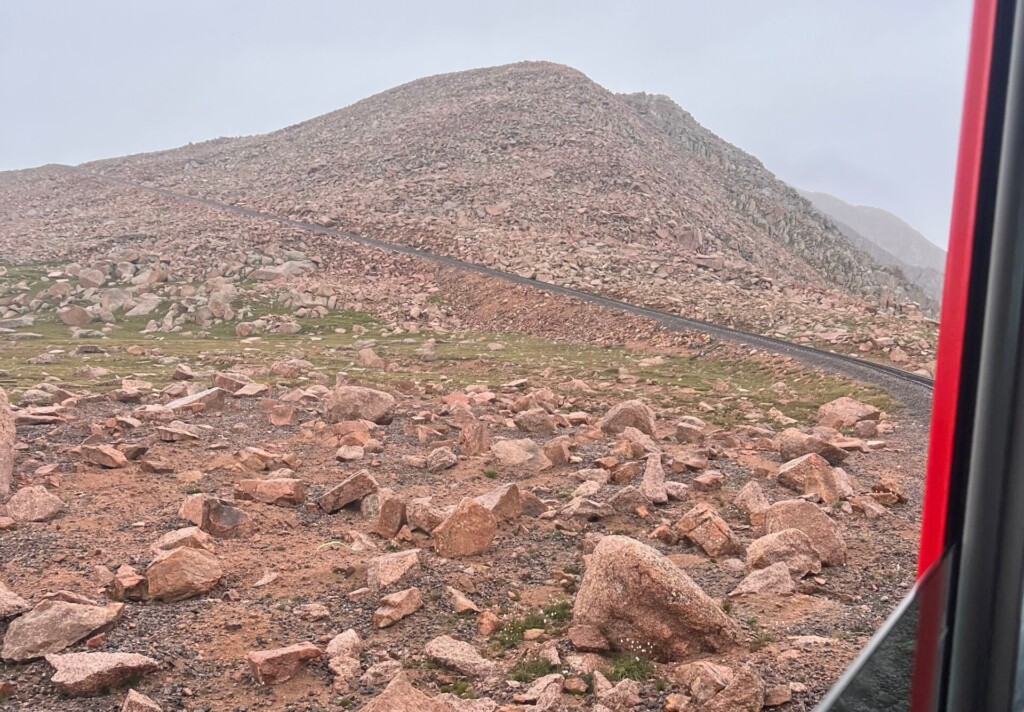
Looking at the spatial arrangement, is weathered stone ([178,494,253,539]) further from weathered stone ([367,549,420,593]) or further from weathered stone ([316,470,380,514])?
weathered stone ([367,549,420,593])

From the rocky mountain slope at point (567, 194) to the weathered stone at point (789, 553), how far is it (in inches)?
719

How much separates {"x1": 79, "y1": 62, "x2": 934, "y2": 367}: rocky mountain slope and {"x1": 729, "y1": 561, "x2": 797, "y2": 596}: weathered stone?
741 inches

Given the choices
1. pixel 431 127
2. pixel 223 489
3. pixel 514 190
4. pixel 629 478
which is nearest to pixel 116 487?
pixel 223 489

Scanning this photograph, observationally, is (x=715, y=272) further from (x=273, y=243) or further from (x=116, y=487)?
(x=116, y=487)

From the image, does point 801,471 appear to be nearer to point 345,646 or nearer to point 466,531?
point 466,531

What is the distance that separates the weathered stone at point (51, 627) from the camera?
18.1 ft

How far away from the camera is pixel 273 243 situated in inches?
1678

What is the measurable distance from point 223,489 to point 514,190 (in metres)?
46.5

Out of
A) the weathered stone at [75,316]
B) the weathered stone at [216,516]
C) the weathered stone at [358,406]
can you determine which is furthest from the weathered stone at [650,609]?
the weathered stone at [75,316]

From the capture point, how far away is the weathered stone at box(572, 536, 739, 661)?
5.75 meters

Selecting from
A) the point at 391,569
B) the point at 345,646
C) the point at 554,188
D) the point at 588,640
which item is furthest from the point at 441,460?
the point at 554,188

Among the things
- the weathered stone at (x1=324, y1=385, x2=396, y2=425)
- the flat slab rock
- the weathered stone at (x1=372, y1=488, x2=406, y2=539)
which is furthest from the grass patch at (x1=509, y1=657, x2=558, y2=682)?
the weathered stone at (x1=324, y1=385, x2=396, y2=425)

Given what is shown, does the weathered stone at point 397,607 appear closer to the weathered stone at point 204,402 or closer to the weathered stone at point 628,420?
the weathered stone at point 628,420

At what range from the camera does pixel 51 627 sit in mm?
5711
